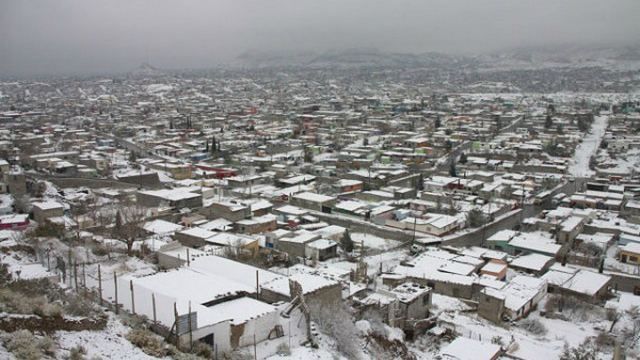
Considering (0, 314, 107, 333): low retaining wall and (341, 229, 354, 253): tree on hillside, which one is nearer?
(0, 314, 107, 333): low retaining wall

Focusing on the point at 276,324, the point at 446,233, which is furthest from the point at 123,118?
the point at 276,324

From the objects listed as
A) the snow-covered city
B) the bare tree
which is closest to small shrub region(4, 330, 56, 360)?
the snow-covered city

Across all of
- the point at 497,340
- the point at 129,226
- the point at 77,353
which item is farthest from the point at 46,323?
the point at 129,226

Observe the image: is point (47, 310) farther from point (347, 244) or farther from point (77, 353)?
point (347, 244)

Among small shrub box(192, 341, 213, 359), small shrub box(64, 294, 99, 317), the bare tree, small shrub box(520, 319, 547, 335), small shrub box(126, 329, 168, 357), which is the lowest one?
small shrub box(520, 319, 547, 335)

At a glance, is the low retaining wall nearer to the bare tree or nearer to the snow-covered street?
the bare tree

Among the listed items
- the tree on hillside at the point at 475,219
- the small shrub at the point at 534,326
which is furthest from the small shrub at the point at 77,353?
the tree on hillside at the point at 475,219

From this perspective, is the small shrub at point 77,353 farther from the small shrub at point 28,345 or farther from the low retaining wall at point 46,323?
the low retaining wall at point 46,323
